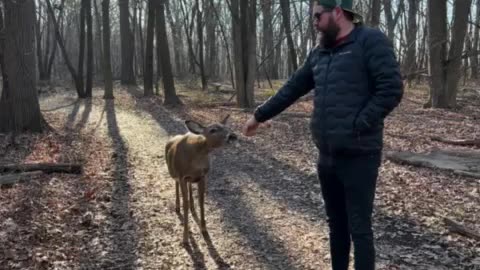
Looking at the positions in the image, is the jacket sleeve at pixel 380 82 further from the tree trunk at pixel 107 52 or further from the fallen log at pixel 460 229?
the tree trunk at pixel 107 52

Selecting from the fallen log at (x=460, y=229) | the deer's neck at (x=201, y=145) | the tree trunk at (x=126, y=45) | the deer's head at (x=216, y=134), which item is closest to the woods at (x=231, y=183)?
the fallen log at (x=460, y=229)

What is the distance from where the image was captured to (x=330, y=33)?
377cm

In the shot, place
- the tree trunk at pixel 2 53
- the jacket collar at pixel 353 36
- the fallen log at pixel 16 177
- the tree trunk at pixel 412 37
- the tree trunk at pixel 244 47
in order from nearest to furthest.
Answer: the jacket collar at pixel 353 36 < the fallen log at pixel 16 177 < the tree trunk at pixel 2 53 < the tree trunk at pixel 244 47 < the tree trunk at pixel 412 37

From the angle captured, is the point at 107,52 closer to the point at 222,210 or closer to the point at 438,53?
the point at 438,53

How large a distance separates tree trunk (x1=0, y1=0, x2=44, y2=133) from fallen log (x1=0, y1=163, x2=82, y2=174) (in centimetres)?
401

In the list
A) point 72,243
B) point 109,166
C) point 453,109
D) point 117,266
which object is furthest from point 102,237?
point 453,109

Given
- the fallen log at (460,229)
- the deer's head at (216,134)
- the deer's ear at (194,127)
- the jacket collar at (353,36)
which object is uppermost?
the jacket collar at (353,36)

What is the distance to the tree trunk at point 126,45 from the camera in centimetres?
3256

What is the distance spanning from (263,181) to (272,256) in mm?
3347

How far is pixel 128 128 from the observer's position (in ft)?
49.3

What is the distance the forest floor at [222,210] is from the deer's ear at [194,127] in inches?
50.9

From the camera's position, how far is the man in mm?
3588

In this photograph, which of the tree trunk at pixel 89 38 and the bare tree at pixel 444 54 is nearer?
the bare tree at pixel 444 54

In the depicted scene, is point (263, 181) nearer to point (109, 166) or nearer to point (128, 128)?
point (109, 166)
